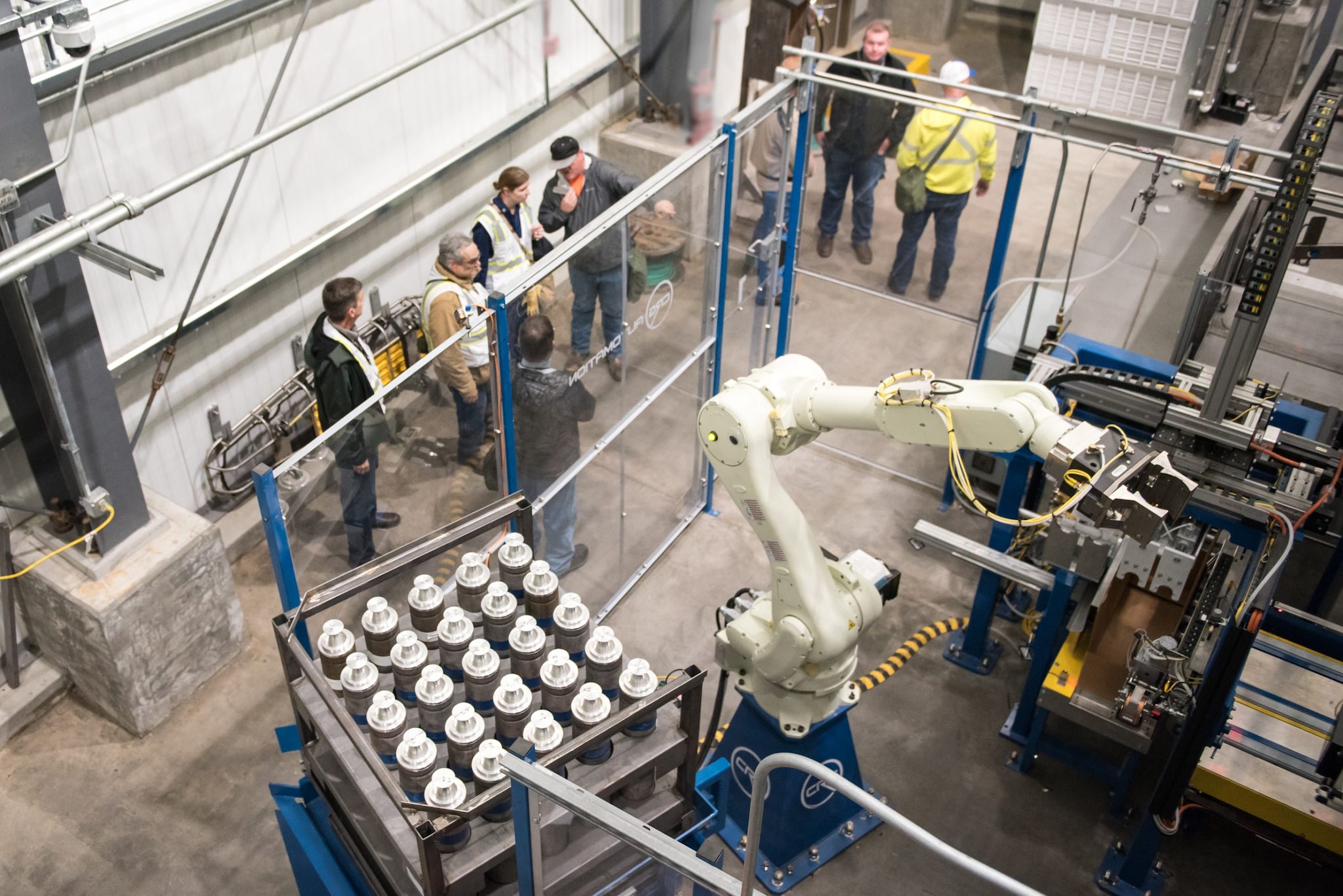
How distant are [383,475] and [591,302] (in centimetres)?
131

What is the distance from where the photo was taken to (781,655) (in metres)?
5.02

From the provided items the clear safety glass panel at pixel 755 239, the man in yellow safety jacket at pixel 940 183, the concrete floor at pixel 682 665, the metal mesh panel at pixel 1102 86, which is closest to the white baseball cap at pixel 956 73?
the man in yellow safety jacket at pixel 940 183

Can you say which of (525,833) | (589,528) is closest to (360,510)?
(589,528)

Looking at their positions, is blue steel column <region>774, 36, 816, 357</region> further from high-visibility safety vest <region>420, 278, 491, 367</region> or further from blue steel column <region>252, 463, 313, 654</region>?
blue steel column <region>252, 463, 313, 654</region>

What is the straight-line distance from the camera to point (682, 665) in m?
6.41

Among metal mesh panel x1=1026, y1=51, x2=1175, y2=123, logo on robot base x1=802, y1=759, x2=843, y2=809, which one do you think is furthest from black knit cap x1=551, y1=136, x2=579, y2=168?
metal mesh panel x1=1026, y1=51, x2=1175, y2=123

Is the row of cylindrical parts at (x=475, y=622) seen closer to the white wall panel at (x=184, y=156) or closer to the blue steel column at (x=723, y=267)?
the blue steel column at (x=723, y=267)

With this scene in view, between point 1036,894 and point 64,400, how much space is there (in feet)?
15.3

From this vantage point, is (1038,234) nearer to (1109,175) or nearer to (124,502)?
(1109,175)

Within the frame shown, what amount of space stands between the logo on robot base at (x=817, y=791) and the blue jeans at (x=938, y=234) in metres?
3.23

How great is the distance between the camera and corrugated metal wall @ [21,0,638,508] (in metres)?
6.06

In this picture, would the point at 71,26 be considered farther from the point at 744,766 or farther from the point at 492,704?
the point at 744,766

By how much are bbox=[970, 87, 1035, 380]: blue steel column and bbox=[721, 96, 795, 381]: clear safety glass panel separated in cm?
129

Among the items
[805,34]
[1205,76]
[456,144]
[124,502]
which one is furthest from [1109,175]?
[124,502]
